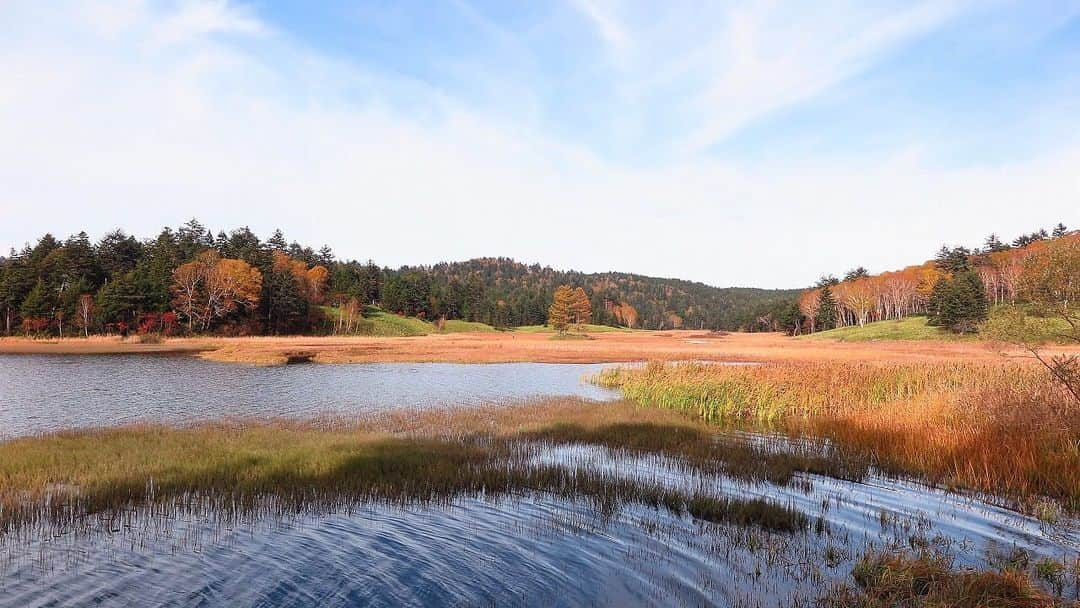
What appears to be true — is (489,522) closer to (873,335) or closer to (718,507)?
(718,507)

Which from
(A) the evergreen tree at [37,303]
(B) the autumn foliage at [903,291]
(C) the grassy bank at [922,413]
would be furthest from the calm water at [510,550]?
(B) the autumn foliage at [903,291]

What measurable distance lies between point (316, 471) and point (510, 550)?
18.0ft

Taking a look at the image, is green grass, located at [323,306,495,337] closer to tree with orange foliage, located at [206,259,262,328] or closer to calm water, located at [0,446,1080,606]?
tree with orange foliage, located at [206,259,262,328]

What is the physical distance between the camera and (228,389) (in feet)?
94.9

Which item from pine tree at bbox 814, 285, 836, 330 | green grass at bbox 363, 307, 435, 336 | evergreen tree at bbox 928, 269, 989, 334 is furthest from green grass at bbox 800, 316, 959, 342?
green grass at bbox 363, 307, 435, 336

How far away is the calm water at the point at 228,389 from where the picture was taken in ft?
70.3

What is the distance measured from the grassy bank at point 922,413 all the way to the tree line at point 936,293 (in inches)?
2306

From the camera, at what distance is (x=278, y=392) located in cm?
2812

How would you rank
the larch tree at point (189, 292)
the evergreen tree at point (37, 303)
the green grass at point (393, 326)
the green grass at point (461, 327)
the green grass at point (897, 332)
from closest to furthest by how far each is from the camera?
the evergreen tree at point (37, 303), the green grass at point (897, 332), the larch tree at point (189, 292), the green grass at point (393, 326), the green grass at point (461, 327)

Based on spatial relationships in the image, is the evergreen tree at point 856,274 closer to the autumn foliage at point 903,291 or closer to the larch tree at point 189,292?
the autumn foliage at point 903,291

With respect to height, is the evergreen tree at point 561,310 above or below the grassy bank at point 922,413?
above

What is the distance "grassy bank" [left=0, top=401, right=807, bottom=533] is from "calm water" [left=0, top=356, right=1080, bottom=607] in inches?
20.9

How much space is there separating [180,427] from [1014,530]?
2062cm

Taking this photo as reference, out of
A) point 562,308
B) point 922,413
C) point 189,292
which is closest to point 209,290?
point 189,292
